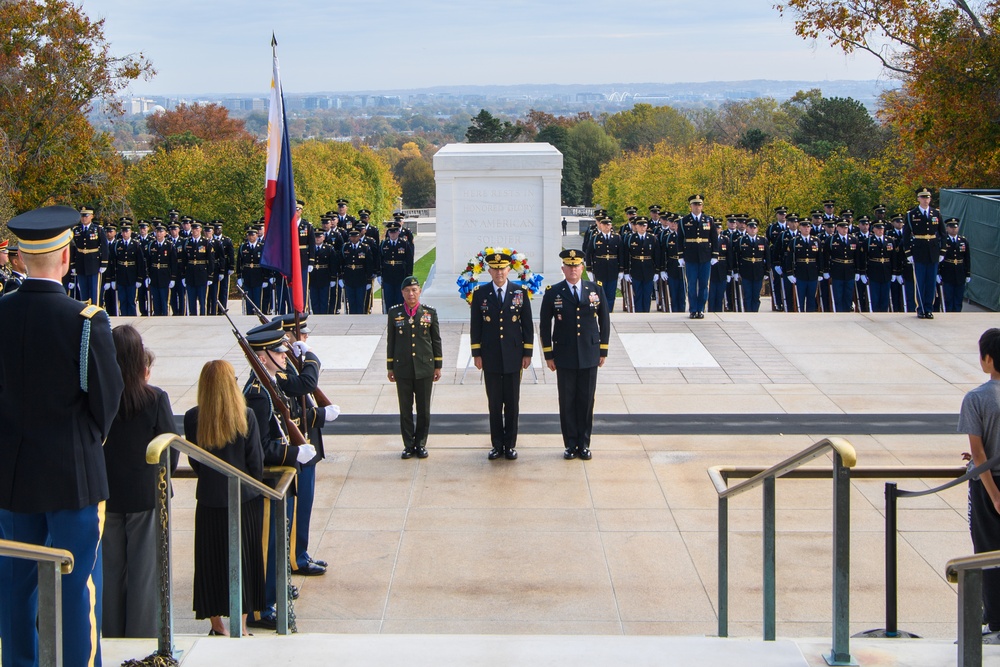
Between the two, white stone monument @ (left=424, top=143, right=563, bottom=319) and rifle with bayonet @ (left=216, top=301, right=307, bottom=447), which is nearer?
rifle with bayonet @ (left=216, top=301, right=307, bottom=447)

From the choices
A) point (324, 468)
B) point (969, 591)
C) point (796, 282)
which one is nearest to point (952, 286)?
point (796, 282)

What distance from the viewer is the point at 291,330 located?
25.1ft

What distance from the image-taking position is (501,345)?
8977 millimetres

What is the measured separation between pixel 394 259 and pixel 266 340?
37.3 feet

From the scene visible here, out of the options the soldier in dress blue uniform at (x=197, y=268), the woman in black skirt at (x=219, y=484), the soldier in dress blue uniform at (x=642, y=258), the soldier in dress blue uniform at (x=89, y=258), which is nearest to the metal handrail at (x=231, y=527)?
the woman in black skirt at (x=219, y=484)

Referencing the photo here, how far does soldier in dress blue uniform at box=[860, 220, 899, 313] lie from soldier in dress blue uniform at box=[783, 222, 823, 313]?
0.66 m

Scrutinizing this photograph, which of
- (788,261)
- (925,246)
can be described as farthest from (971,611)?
(788,261)

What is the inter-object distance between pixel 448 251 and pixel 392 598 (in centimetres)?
930

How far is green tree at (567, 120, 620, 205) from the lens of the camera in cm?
10706

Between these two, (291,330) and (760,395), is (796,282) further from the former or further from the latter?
(291,330)

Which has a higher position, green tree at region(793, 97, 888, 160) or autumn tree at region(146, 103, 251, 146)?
autumn tree at region(146, 103, 251, 146)

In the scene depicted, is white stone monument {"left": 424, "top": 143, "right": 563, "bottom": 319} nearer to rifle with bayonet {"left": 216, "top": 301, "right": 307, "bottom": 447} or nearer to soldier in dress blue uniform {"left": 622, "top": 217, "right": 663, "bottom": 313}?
soldier in dress blue uniform {"left": 622, "top": 217, "right": 663, "bottom": 313}

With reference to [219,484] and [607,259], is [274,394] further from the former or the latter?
[607,259]

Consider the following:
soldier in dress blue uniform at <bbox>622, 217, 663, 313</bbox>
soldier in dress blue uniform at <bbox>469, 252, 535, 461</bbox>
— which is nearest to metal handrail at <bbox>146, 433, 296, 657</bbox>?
soldier in dress blue uniform at <bbox>469, 252, 535, 461</bbox>
